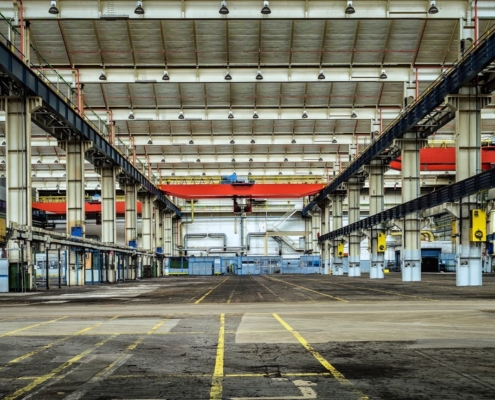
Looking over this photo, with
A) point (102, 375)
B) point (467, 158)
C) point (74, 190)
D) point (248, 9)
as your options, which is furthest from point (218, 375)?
point (74, 190)

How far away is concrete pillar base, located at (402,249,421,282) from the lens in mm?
45438

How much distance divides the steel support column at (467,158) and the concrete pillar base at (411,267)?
9234mm

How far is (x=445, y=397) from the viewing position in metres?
6.53

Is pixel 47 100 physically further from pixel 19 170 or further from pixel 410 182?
pixel 410 182

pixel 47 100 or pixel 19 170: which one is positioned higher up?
pixel 47 100

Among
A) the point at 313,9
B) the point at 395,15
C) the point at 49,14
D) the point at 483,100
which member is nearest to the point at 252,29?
the point at 313,9

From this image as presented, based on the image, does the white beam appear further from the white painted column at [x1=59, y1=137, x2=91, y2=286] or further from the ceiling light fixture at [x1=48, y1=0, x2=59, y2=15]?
the white painted column at [x1=59, y1=137, x2=91, y2=286]

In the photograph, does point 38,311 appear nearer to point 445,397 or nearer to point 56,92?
point 445,397

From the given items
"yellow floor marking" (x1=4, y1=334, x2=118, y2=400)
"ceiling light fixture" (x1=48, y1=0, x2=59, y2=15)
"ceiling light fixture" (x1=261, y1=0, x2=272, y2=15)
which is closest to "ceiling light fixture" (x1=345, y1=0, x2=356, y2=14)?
"ceiling light fixture" (x1=261, y1=0, x2=272, y2=15)

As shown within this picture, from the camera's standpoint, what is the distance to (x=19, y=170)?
3572 centimetres

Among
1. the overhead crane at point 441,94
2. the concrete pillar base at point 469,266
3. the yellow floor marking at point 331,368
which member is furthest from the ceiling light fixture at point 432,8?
the yellow floor marking at point 331,368

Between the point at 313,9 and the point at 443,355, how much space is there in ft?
118

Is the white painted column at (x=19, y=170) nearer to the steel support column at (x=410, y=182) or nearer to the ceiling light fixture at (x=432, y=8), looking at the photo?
the steel support column at (x=410, y=182)

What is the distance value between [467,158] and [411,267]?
12.0m
